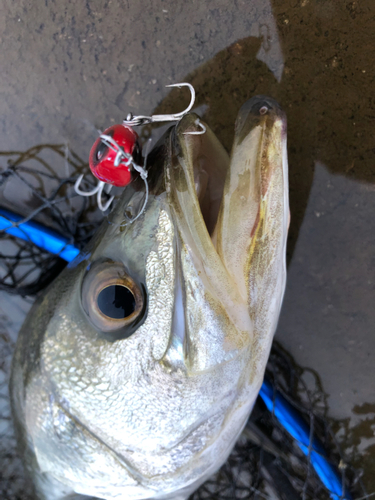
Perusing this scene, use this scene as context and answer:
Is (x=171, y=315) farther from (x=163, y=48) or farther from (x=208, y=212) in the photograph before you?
(x=163, y=48)

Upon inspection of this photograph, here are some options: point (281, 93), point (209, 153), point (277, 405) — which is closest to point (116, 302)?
point (209, 153)

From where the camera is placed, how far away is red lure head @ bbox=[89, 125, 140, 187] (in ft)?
3.22

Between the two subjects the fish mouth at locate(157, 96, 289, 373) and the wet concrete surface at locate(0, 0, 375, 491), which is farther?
the wet concrete surface at locate(0, 0, 375, 491)

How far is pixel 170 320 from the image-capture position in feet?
3.20

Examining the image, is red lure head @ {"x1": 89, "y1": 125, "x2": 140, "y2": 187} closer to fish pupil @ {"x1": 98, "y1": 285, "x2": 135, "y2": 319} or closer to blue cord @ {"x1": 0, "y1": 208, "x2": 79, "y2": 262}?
fish pupil @ {"x1": 98, "y1": 285, "x2": 135, "y2": 319}

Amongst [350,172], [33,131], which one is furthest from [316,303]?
[33,131]

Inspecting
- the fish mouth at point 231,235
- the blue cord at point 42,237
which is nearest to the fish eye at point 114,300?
the fish mouth at point 231,235

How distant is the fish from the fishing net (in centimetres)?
59

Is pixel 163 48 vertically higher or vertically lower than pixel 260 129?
higher

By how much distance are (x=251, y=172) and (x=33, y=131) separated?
4.05 feet

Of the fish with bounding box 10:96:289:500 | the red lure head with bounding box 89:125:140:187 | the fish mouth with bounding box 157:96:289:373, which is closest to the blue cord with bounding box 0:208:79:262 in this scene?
the fish with bounding box 10:96:289:500

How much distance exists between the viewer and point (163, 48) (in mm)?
1613

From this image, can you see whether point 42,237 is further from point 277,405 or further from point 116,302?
point 277,405

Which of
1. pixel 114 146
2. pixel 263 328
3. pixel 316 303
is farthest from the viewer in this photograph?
pixel 316 303
